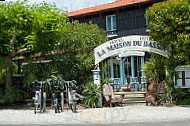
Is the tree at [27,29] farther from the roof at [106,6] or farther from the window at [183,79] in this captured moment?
the roof at [106,6]

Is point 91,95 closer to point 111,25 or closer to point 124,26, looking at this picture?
point 124,26

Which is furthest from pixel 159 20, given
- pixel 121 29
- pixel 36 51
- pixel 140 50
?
pixel 121 29

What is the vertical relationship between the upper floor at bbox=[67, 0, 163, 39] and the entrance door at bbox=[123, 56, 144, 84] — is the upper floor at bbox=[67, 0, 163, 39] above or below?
above

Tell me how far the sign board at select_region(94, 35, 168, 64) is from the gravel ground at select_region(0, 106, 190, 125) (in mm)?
2909

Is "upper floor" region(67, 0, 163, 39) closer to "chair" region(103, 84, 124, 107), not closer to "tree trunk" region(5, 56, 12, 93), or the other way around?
"chair" region(103, 84, 124, 107)

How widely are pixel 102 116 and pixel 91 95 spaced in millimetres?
2787

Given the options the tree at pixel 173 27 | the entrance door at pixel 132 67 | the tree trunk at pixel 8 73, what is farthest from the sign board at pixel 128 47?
the entrance door at pixel 132 67

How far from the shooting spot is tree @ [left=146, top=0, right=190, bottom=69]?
1368cm

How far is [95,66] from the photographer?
50.5ft

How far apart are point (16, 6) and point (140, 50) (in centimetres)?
628

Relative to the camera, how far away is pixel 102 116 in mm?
11820

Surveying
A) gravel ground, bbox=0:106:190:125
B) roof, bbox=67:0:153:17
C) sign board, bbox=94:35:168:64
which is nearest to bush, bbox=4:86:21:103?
gravel ground, bbox=0:106:190:125

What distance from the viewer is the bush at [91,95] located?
14461mm

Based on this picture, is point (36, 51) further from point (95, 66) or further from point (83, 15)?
point (83, 15)
